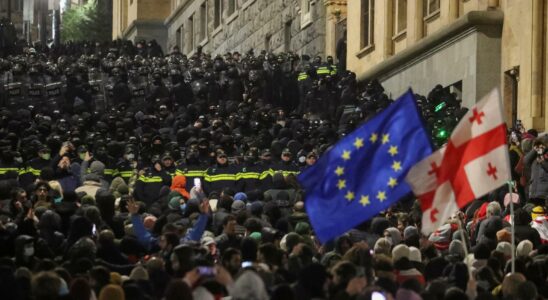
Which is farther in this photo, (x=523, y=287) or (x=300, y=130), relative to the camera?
(x=300, y=130)

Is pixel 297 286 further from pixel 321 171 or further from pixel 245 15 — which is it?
pixel 245 15

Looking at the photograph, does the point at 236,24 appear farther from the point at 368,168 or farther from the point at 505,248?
the point at 368,168

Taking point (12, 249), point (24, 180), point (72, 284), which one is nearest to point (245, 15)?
point (24, 180)

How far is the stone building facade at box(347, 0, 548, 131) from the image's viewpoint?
35906 mm

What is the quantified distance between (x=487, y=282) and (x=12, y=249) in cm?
506

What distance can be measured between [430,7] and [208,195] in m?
15.0

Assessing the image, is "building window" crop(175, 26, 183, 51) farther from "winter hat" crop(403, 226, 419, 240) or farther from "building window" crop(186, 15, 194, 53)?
"winter hat" crop(403, 226, 419, 240)

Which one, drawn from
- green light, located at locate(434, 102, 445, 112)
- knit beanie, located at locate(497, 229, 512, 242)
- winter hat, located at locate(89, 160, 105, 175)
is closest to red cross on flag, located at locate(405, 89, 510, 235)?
knit beanie, located at locate(497, 229, 512, 242)

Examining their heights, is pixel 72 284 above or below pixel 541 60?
below

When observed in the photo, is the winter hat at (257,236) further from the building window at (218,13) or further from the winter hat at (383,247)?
the building window at (218,13)

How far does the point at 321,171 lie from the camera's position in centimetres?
1612

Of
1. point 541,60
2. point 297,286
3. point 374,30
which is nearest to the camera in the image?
point 297,286

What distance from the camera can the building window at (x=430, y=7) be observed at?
42406mm

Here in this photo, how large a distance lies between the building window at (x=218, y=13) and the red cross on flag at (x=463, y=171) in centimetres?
5509
